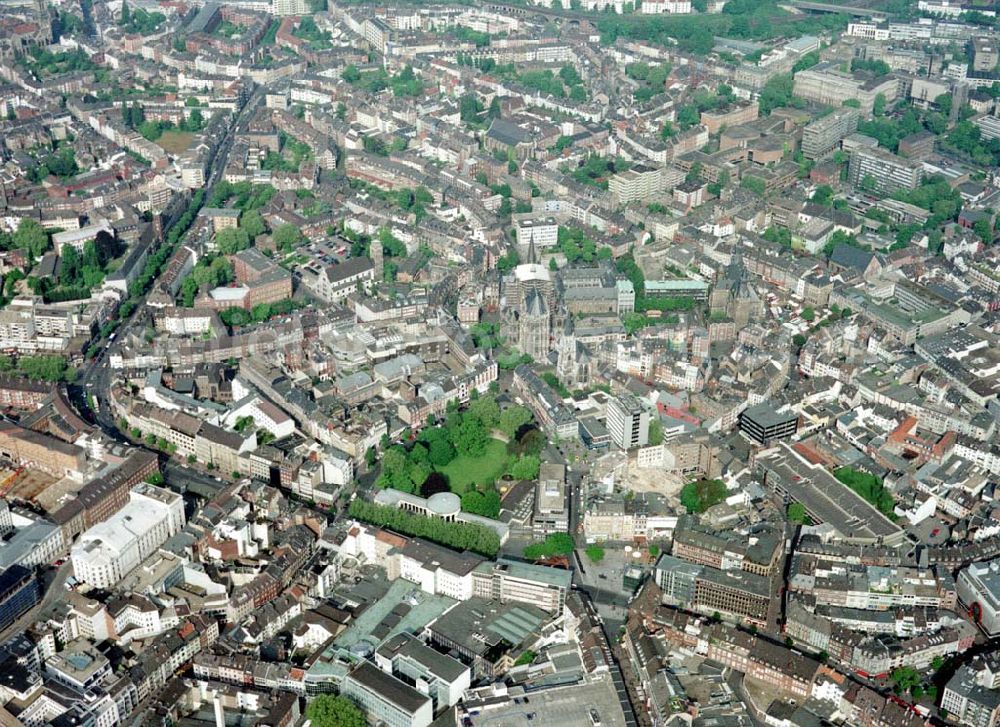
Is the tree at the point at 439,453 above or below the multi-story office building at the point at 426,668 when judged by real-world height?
above

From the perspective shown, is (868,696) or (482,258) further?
(482,258)

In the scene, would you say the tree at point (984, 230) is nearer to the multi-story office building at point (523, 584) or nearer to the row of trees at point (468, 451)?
the row of trees at point (468, 451)

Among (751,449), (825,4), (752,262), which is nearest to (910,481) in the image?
(751,449)

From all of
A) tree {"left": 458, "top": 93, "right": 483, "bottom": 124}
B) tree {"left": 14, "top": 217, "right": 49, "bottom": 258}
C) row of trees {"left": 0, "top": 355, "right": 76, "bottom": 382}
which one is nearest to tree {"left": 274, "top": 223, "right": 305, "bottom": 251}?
tree {"left": 14, "top": 217, "right": 49, "bottom": 258}

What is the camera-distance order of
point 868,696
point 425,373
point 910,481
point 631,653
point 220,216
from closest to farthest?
point 868,696
point 631,653
point 910,481
point 425,373
point 220,216

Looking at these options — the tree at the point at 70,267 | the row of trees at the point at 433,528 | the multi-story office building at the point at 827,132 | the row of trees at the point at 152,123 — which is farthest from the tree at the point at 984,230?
the row of trees at the point at 152,123

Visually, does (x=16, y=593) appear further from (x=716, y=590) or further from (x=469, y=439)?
(x=716, y=590)

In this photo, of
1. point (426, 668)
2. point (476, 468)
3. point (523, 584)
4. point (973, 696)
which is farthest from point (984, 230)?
point (426, 668)

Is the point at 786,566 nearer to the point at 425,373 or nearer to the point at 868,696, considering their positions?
the point at 868,696
